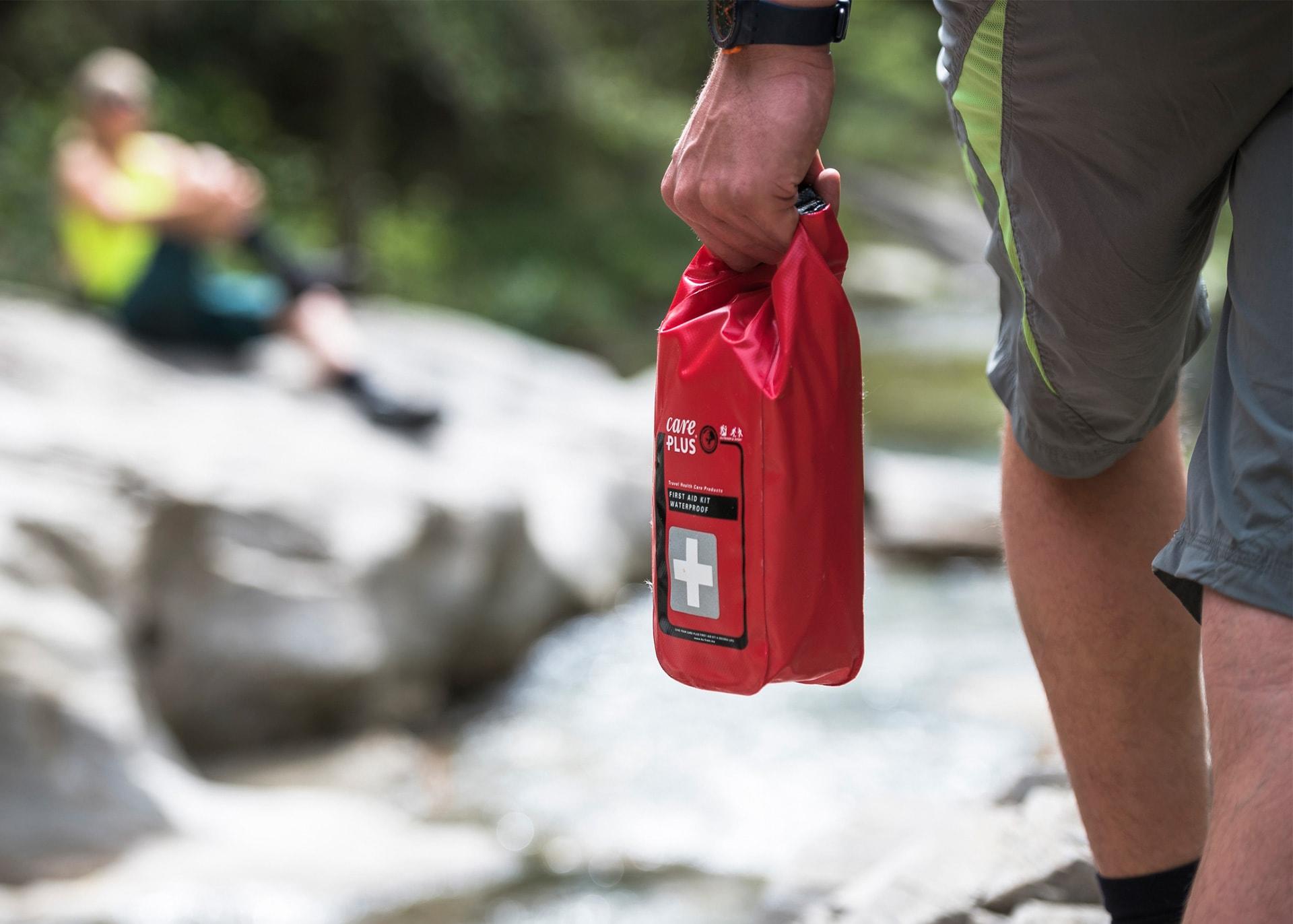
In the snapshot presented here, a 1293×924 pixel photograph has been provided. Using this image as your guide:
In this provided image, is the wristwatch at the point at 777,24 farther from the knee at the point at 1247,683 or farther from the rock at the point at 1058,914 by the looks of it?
the rock at the point at 1058,914

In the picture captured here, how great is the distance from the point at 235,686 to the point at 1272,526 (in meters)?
3.46

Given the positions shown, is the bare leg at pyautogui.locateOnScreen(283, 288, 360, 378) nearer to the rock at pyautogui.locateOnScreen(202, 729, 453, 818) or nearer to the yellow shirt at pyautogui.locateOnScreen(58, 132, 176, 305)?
the yellow shirt at pyautogui.locateOnScreen(58, 132, 176, 305)

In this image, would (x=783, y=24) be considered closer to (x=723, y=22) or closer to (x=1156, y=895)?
(x=723, y=22)

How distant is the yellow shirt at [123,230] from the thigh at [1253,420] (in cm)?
447

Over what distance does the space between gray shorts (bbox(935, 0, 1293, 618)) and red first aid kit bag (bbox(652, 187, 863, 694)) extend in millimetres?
167

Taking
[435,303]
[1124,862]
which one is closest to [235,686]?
[1124,862]

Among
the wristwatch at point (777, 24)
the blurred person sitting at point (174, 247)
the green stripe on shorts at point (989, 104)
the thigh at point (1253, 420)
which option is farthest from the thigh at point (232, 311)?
the thigh at point (1253, 420)

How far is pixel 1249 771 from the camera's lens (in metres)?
0.85

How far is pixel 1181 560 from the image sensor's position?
92cm

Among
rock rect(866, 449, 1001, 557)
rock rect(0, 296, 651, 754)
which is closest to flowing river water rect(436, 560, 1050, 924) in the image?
rock rect(0, 296, 651, 754)

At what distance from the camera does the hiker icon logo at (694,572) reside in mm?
1222

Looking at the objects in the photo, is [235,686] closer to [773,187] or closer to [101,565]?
[101,565]

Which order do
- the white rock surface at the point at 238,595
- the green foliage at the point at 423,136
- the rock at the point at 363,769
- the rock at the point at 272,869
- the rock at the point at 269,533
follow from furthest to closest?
the green foliage at the point at 423,136
the rock at the point at 363,769
the rock at the point at 269,533
the white rock surface at the point at 238,595
the rock at the point at 272,869

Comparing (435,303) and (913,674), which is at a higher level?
(435,303)
